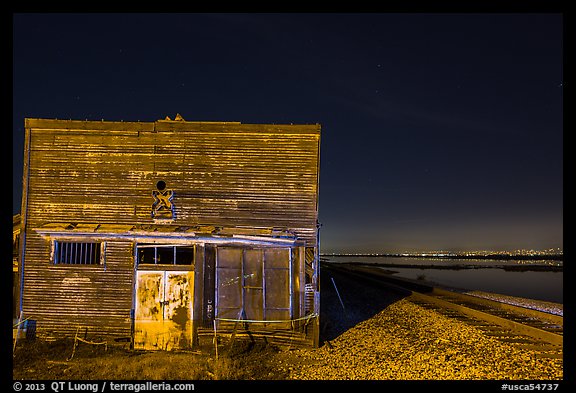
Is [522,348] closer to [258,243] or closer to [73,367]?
[258,243]

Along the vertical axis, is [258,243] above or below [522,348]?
above

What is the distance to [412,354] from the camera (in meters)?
11.7

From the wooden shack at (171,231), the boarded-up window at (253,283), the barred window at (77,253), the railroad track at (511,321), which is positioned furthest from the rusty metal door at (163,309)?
the railroad track at (511,321)

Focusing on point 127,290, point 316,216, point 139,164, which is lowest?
point 127,290

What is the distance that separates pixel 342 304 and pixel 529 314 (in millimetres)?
7711

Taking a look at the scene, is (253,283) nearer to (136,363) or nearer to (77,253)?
(136,363)

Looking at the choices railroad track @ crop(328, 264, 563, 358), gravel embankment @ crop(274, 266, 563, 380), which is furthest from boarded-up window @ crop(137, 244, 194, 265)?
railroad track @ crop(328, 264, 563, 358)

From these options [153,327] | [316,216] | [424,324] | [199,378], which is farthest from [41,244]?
[424,324]

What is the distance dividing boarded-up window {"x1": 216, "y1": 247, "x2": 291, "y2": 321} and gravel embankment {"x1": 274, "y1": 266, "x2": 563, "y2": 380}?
5.11 feet

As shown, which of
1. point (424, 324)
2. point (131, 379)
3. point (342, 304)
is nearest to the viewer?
point (131, 379)

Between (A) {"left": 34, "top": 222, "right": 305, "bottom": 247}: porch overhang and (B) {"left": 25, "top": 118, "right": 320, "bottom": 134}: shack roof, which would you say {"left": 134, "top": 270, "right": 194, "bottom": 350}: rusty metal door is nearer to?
(A) {"left": 34, "top": 222, "right": 305, "bottom": 247}: porch overhang

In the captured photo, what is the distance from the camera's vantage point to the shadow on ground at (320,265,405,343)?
1568 cm

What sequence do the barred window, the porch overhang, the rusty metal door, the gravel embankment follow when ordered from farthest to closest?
the barred window, the rusty metal door, the porch overhang, the gravel embankment
